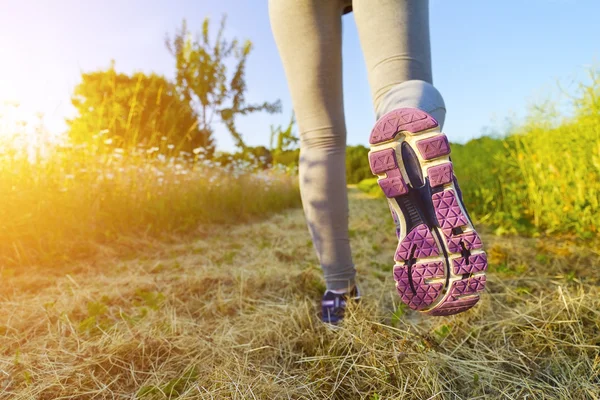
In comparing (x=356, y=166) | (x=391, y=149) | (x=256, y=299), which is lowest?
(x=256, y=299)

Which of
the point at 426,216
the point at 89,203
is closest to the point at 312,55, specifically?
the point at 426,216

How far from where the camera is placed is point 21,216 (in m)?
2.34

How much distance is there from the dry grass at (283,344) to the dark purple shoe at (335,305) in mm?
45

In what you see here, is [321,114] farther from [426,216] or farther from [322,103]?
[426,216]

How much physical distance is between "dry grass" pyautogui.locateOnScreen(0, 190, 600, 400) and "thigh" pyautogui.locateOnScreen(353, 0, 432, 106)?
0.60 metres

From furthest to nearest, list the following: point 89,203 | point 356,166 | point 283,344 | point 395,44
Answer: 1. point 356,166
2. point 89,203
3. point 283,344
4. point 395,44

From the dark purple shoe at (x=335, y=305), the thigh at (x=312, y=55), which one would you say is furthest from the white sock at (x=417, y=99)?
the dark purple shoe at (x=335, y=305)

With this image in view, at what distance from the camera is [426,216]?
0.74 meters

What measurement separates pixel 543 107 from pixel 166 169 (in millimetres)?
3666

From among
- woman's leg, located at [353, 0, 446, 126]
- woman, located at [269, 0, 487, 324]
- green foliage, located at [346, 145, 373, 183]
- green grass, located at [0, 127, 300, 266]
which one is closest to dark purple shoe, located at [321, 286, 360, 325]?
woman, located at [269, 0, 487, 324]

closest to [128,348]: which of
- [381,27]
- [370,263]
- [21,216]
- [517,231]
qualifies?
[381,27]

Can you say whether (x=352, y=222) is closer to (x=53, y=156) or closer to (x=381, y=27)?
(x=53, y=156)

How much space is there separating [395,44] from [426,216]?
403 millimetres

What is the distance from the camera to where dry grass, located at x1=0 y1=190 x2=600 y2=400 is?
32.4 inches
